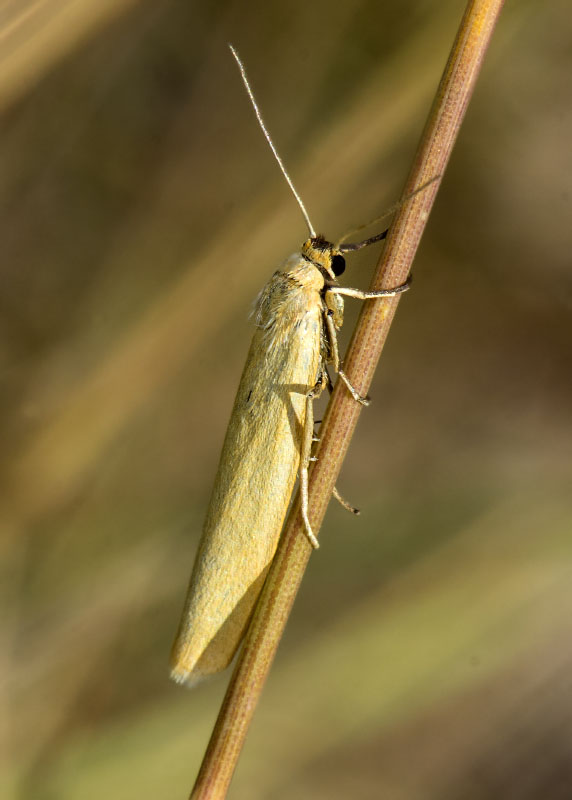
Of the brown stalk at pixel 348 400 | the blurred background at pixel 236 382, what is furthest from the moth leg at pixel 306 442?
the blurred background at pixel 236 382

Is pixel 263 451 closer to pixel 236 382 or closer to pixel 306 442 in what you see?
pixel 306 442

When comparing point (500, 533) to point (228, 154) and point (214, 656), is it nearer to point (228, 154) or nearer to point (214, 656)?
point (214, 656)

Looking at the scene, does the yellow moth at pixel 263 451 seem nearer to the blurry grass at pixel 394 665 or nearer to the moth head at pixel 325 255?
the moth head at pixel 325 255

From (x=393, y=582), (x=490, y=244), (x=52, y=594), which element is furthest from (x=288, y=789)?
(x=490, y=244)

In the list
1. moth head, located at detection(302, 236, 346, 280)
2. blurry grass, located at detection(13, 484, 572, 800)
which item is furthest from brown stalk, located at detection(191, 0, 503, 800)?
blurry grass, located at detection(13, 484, 572, 800)

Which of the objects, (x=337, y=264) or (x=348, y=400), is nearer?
(x=348, y=400)

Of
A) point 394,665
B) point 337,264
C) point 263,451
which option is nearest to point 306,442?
point 263,451

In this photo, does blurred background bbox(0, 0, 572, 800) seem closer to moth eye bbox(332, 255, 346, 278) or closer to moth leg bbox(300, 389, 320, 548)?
moth eye bbox(332, 255, 346, 278)
